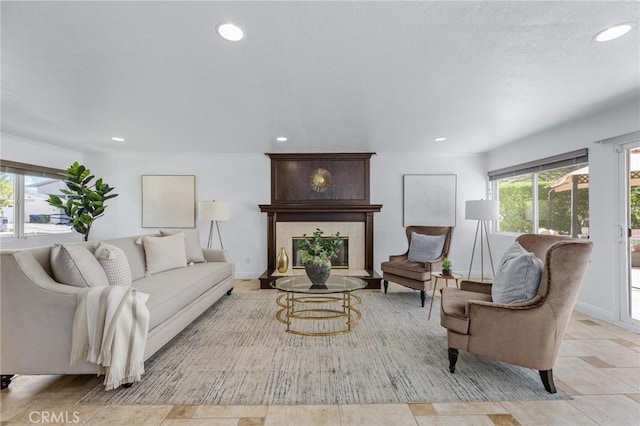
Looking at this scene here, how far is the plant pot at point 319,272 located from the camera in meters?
3.02

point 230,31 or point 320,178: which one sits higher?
point 230,31

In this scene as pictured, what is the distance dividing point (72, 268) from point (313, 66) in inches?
87.0

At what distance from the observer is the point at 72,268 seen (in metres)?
2.00

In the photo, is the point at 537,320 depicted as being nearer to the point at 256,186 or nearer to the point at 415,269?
the point at 415,269

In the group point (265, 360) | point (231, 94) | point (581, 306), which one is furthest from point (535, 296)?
point (231, 94)

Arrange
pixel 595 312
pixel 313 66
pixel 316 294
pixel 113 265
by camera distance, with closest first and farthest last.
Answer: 1. pixel 313 66
2. pixel 113 265
3. pixel 316 294
4. pixel 595 312

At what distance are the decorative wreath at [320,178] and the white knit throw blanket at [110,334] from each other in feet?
11.7

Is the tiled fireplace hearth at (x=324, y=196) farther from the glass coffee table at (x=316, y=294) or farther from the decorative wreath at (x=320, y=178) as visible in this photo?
the glass coffee table at (x=316, y=294)

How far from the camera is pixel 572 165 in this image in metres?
3.56

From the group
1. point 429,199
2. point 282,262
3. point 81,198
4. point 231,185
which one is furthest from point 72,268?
point 429,199

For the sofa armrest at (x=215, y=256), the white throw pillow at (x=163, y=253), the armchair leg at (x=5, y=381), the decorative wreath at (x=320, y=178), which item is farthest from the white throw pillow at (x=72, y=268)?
the decorative wreath at (x=320, y=178)

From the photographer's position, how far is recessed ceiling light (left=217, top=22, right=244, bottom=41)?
64.8 inches

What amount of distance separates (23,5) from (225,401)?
246 cm

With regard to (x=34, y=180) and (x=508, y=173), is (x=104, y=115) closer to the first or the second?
(x=34, y=180)
